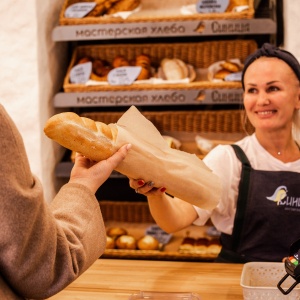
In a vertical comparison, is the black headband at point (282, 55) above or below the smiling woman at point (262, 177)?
above

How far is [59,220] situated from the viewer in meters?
0.99

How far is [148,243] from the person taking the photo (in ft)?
9.00

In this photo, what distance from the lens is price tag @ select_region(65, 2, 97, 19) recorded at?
2855mm

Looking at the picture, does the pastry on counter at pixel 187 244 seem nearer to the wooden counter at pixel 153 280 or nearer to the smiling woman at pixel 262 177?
the smiling woman at pixel 262 177

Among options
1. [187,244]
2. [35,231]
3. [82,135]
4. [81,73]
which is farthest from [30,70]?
[35,231]

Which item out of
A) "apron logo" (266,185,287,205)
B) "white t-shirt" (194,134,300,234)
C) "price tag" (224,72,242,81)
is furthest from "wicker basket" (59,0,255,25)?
"apron logo" (266,185,287,205)

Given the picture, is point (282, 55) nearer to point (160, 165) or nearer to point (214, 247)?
point (160, 165)

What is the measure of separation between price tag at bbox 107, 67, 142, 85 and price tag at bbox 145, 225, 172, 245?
0.79 m

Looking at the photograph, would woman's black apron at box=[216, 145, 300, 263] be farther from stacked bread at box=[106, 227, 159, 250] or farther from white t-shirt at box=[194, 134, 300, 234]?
stacked bread at box=[106, 227, 159, 250]

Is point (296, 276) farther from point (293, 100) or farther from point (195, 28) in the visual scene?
point (195, 28)

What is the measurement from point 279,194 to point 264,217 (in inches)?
4.0

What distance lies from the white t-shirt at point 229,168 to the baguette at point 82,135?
0.82 metres

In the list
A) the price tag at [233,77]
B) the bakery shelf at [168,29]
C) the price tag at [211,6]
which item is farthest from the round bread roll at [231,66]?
the price tag at [211,6]

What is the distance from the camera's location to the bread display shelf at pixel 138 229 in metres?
2.70
